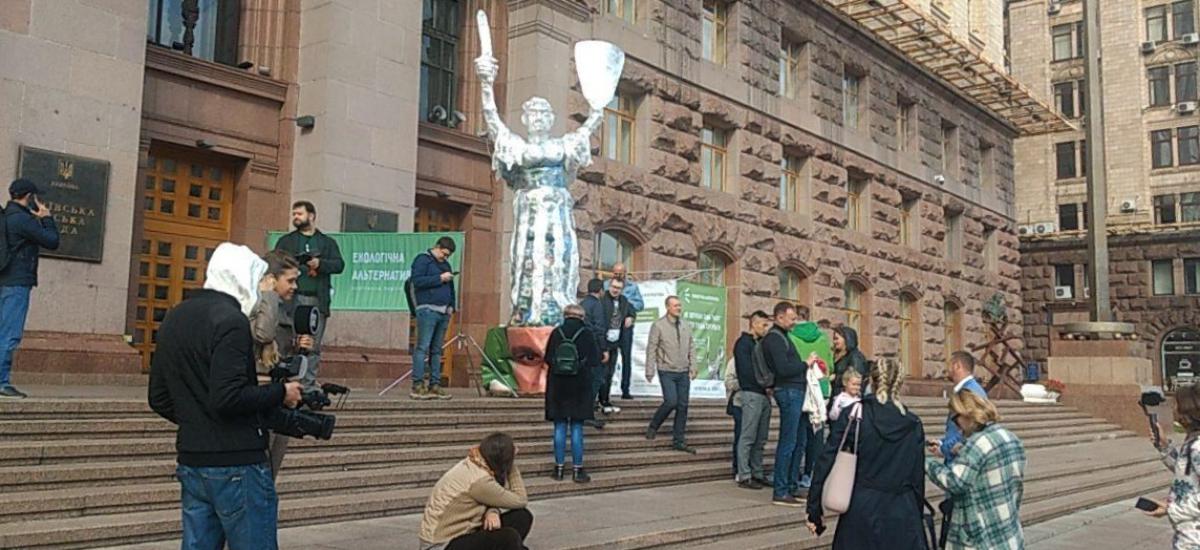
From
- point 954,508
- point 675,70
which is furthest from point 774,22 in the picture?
point 954,508

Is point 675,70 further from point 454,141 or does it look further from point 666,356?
point 666,356

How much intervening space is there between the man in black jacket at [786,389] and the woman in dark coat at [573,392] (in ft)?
5.83

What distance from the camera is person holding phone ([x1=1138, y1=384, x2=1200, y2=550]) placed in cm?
572

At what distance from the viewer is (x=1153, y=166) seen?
148 ft

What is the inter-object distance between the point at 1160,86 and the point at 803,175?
93.6 feet

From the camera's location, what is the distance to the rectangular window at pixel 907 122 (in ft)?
100

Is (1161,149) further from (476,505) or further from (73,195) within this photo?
(476,505)

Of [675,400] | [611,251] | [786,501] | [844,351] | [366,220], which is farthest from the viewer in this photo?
[611,251]

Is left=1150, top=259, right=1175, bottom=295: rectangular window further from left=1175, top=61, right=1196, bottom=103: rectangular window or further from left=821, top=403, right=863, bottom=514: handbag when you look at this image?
left=821, top=403, right=863, bottom=514: handbag

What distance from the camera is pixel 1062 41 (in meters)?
49.0

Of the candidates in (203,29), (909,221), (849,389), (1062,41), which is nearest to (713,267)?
(909,221)

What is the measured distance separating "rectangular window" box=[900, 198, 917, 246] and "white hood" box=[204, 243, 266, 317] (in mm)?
27943

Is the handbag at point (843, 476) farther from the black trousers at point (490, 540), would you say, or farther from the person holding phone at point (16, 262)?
the person holding phone at point (16, 262)

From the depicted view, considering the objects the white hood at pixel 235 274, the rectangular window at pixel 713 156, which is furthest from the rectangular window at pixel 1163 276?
the white hood at pixel 235 274
